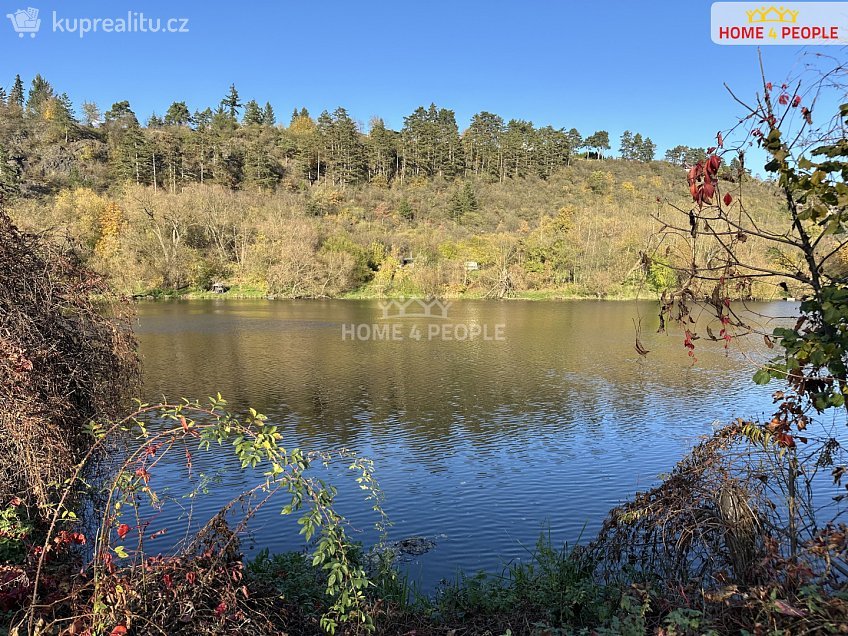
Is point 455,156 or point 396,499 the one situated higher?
point 455,156

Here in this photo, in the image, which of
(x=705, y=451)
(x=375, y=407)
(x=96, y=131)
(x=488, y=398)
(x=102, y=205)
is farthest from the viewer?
(x=96, y=131)

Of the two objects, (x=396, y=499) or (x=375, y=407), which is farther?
(x=375, y=407)

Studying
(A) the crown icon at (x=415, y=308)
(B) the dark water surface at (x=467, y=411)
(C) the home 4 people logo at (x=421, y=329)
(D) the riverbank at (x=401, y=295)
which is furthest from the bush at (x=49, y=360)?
(D) the riverbank at (x=401, y=295)

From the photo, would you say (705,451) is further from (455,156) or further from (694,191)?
(455,156)

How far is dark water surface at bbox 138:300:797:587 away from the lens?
10.3 meters

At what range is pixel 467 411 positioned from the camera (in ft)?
58.6

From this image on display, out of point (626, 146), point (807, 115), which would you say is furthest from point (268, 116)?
point (807, 115)

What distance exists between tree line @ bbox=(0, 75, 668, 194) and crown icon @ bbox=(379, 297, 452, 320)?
4615 centimetres

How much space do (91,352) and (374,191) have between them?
9383cm

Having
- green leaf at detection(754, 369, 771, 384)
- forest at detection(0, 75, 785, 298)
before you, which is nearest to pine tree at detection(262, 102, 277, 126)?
forest at detection(0, 75, 785, 298)

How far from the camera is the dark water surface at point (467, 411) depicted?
1033 cm

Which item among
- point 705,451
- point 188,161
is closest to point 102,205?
point 188,161

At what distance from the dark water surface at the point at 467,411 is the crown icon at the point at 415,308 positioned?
9.56 meters

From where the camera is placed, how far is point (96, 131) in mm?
106438
